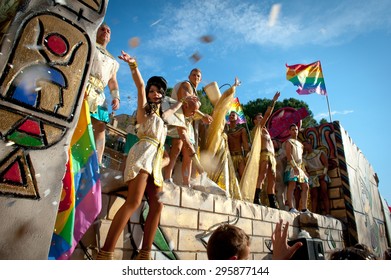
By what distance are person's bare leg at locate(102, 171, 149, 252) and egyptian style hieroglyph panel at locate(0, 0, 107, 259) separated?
57cm

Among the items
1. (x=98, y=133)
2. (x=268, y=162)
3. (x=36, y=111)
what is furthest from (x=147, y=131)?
(x=268, y=162)

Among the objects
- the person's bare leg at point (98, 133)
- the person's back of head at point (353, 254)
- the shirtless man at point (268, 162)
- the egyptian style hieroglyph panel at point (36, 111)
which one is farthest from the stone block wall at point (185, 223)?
the person's back of head at point (353, 254)

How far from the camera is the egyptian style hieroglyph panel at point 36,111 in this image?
5.04 feet

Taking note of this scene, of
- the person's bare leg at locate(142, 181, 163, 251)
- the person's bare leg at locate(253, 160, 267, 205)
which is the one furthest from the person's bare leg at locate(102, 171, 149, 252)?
the person's bare leg at locate(253, 160, 267, 205)

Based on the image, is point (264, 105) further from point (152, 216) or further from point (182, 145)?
point (152, 216)

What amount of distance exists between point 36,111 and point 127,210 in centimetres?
101

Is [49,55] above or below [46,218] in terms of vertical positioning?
above

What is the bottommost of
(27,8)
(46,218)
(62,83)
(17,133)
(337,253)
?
(337,253)

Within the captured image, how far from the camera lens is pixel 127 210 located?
7.29 feet

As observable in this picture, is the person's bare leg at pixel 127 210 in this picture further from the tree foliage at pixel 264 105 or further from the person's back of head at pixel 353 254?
the tree foliage at pixel 264 105
